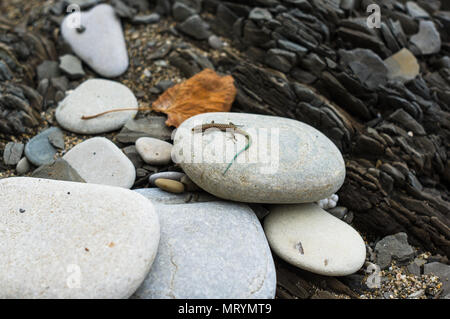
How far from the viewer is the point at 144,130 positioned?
3.32 meters

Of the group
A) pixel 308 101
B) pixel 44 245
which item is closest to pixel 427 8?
pixel 308 101

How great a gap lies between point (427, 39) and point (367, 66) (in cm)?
74

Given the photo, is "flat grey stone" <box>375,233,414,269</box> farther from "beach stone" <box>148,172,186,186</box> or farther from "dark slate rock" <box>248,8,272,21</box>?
"dark slate rock" <box>248,8,272,21</box>

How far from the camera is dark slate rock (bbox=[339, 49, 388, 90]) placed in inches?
134

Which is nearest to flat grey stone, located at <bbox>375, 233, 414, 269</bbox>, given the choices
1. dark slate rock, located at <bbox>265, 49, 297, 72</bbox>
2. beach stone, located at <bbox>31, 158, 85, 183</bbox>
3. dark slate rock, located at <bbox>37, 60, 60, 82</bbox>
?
dark slate rock, located at <bbox>265, 49, 297, 72</bbox>

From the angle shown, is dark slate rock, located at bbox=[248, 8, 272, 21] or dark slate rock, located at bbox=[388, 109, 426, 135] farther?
dark slate rock, located at bbox=[248, 8, 272, 21]

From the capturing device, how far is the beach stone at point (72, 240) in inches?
81.3

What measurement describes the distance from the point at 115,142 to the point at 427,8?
3326 millimetres

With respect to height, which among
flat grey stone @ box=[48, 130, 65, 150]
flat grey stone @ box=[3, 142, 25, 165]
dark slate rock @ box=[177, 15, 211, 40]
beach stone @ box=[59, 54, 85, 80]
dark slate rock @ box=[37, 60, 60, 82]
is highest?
dark slate rock @ box=[177, 15, 211, 40]

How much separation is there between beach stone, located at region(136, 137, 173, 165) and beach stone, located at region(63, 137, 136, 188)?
13cm

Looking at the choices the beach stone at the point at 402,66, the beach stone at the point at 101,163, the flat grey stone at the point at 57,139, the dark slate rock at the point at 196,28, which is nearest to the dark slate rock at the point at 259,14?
the dark slate rock at the point at 196,28

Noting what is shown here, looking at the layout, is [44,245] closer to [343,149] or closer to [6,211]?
[6,211]

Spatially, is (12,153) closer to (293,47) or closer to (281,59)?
(281,59)

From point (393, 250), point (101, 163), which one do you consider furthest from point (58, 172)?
point (393, 250)
